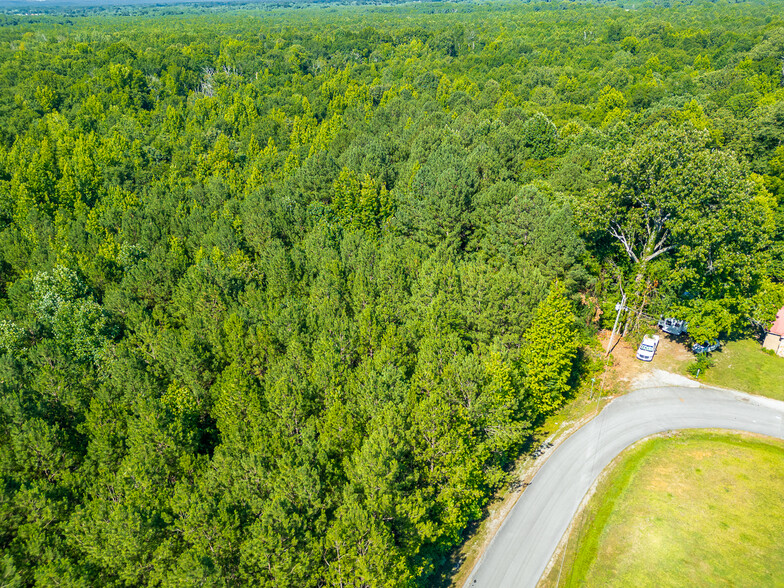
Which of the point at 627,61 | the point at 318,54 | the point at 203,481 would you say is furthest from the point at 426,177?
the point at 318,54

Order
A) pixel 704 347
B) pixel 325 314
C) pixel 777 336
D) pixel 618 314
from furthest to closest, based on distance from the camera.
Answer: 1. pixel 618 314
2. pixel 704 347
3. pixel 777 336
4. pixel 325 314

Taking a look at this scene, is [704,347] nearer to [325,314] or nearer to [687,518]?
[687,518]

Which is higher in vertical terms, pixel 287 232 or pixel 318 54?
pixel 318 54

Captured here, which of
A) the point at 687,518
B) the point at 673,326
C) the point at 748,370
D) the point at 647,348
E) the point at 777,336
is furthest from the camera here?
the point at 673,326

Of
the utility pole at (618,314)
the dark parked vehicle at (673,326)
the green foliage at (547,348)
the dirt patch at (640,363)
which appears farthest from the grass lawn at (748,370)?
the green foliage at (547,348)

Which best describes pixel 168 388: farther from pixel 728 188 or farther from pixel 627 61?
pixel 627 61

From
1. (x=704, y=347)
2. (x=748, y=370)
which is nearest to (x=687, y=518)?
(x=748, y=370)
